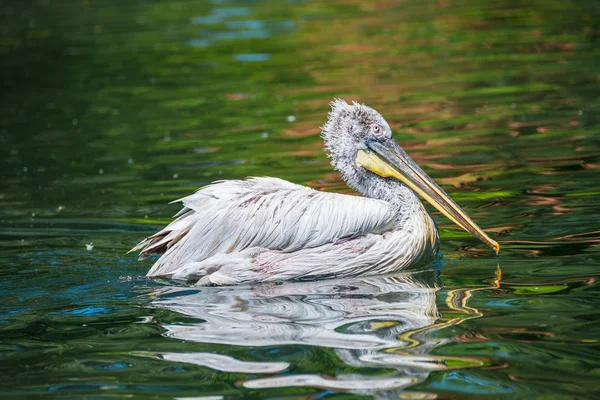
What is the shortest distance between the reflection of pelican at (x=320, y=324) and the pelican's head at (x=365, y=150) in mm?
698

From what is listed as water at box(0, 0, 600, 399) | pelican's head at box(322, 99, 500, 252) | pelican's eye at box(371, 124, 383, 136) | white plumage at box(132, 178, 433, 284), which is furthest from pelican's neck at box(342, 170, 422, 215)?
water at box(0, 0, 600, 399)

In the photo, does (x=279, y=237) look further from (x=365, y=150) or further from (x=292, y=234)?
(x=365, y=150)

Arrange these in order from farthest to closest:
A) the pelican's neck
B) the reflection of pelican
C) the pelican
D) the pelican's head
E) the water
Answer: the pelican's head
the pelican's neck
the pelican
the water
the reflection of pelican

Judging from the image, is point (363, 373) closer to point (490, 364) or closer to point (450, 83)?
point (490, 364)

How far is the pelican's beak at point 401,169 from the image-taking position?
579cm

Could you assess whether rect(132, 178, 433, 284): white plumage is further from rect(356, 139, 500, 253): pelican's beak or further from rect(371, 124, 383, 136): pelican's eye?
rect(371, 124, 383, 136): pelican's eye

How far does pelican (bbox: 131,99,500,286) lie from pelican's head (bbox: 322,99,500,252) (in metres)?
0.08

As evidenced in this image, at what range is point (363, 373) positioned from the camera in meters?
3.91

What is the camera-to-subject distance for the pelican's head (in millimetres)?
5902

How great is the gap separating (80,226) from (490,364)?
3863 millimetres

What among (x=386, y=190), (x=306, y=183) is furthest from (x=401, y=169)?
(x=306, y=183)

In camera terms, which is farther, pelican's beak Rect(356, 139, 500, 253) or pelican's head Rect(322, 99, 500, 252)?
pelican's head Rect(322, 99, 500, 252)

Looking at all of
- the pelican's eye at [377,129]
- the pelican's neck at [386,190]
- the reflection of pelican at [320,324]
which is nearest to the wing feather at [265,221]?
the pelican's neck at [386,190]

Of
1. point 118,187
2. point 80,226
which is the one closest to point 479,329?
point 80,226
